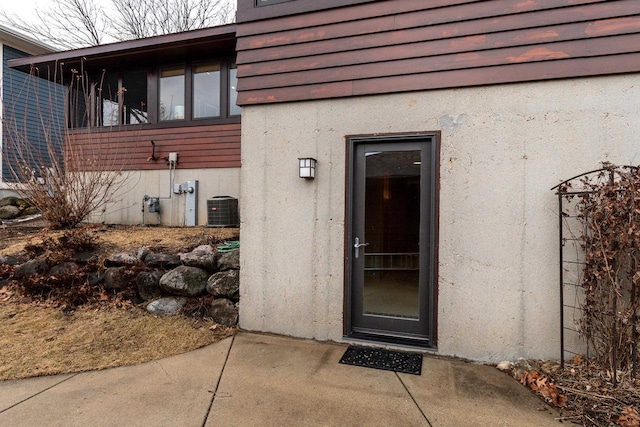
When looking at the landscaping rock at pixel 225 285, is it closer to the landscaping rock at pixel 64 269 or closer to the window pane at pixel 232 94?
the landscaping rock at pixel 64 269

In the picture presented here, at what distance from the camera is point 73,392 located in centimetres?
241

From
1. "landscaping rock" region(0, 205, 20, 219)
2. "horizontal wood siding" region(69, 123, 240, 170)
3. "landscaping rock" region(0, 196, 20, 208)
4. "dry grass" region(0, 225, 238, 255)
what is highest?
"horizontal wood siding" region(69, 123, 240, 170)

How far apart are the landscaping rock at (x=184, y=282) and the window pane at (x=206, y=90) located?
4.41 m

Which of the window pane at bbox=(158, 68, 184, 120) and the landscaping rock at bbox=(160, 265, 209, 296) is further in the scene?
the window pane at bbox=(158, 68, 184, 120)

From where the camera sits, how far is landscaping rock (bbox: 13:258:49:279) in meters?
4.36

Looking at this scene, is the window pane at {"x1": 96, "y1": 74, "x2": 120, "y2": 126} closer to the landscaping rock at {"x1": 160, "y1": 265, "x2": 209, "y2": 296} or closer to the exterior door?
the landscaping rock at {"x1": 160, "y1": 265, "x2": 209, "y2": 296}

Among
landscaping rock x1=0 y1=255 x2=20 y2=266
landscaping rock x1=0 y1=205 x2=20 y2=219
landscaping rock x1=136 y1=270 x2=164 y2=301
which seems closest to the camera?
landscaping rock x1=136 y1=270 x2=164 y2=301

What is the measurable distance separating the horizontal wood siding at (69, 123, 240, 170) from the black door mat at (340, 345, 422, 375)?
499cm

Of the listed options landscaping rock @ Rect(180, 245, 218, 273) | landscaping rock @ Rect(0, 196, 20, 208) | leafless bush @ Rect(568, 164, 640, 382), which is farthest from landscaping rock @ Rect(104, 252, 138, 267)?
landscaping rock @ Rect(0, 196, 20, 208)

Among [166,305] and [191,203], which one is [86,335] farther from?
[191,203]

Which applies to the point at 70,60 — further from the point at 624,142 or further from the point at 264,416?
the point at 624,142

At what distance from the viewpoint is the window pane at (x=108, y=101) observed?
7.99 meters

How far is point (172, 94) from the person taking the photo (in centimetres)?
751

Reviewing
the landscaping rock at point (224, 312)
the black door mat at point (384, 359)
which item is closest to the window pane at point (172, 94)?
the landscaping rock at point (224, 312)
